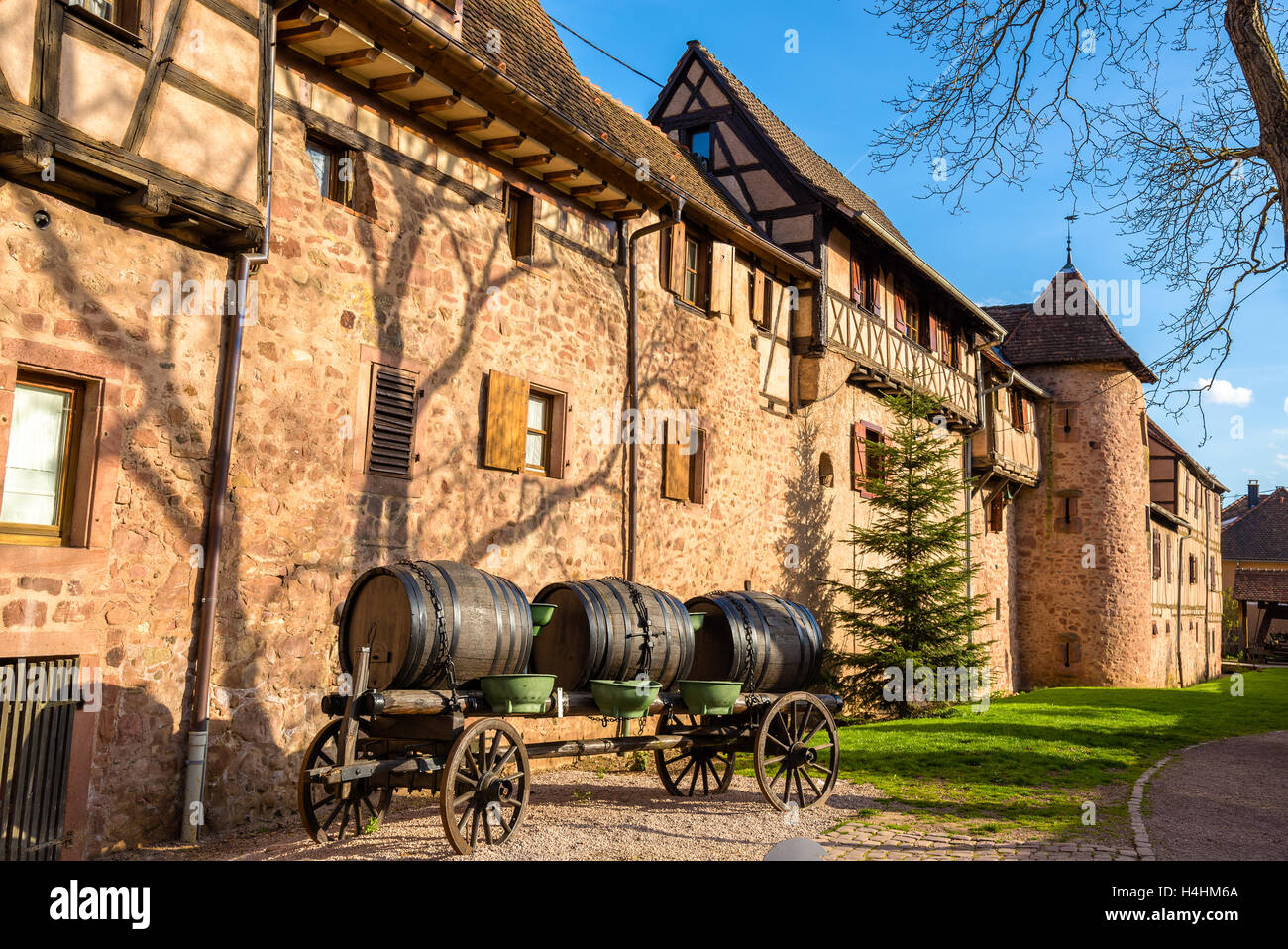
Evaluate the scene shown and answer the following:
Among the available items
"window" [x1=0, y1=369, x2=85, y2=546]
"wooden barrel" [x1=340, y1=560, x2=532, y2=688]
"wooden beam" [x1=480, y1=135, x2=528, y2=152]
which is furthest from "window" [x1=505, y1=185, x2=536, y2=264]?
"window" [x1=0, y1=369, x2=85, y2=546]

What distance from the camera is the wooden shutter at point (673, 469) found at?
13.0m

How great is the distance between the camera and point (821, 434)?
17.1m

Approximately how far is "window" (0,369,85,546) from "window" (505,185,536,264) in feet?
16.8

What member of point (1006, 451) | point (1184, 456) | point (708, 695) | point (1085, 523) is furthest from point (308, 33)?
point (1184, 456)

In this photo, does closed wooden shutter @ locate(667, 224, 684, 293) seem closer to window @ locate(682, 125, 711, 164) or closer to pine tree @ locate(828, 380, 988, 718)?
window @ locate(682, 125, 711, 164)

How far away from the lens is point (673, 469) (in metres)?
13.1

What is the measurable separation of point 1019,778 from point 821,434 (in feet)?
26.4

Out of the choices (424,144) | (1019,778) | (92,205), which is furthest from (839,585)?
(92,205)

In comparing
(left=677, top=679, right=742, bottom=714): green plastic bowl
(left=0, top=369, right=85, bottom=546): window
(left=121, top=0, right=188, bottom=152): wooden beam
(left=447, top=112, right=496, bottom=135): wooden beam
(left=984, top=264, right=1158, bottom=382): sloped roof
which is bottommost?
(left=677, top=679, right=742, bottom=714): green plastic bowl

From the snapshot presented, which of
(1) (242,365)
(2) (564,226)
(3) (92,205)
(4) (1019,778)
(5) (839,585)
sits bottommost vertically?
(4) (1019,778)

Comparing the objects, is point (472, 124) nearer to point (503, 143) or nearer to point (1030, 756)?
point (503, 143)

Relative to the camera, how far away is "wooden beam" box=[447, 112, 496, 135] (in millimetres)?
9633
